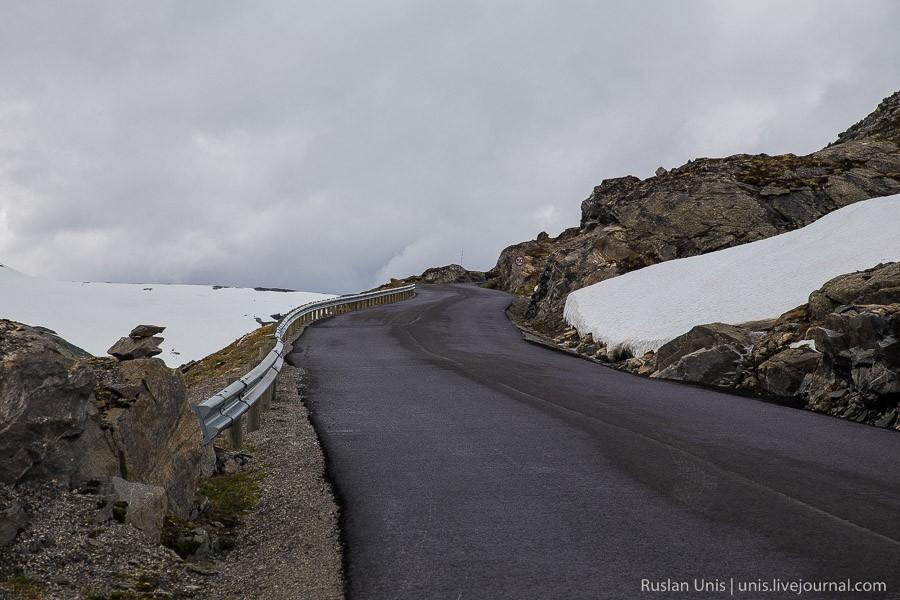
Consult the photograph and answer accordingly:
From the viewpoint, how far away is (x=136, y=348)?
294 inches

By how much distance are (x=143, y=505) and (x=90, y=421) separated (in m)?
0.84

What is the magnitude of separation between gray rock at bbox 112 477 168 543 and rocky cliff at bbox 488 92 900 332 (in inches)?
1072

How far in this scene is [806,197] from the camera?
1382 inches

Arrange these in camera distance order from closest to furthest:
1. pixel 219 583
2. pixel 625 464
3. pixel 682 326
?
pixel 219 583
pixel 625 464
pixel 682 326

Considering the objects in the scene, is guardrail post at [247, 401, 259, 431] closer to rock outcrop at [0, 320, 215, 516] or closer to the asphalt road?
the asphalt road

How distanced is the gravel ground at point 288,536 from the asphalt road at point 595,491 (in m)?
0.19

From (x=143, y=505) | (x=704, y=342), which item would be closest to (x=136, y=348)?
(x=143, y=505)

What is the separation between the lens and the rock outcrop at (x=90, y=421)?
452 centimetres

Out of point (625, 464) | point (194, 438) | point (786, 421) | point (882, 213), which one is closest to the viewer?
point (194, 438)

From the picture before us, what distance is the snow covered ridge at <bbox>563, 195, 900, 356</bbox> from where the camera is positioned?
17.7 meters

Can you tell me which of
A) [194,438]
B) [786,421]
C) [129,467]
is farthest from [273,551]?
[786,421]

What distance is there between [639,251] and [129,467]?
32.7 metres

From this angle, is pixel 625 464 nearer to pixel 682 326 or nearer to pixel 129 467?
pixel 129 467

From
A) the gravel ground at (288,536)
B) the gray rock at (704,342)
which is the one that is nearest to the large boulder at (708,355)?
the gray rock at (704,342)
